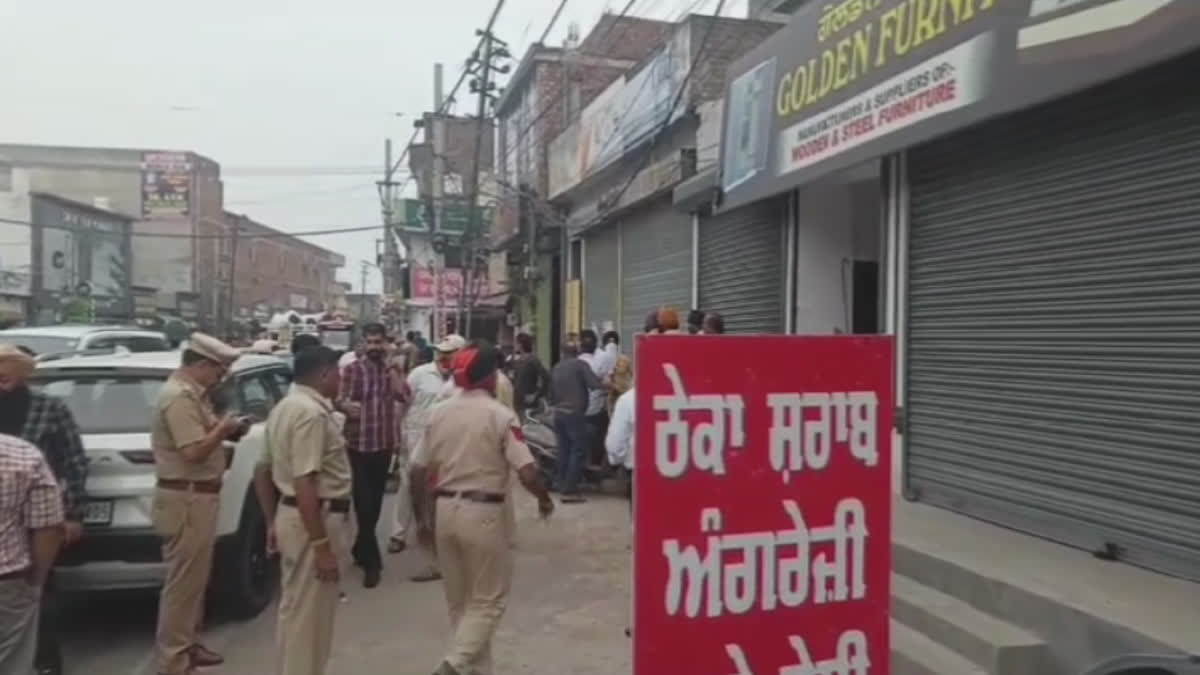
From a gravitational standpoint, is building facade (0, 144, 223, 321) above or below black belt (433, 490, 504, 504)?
above

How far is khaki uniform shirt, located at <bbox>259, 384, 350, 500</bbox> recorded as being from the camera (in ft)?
15.1

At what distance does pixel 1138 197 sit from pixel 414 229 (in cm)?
4167

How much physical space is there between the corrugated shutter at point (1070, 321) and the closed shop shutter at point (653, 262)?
5053 millimetres

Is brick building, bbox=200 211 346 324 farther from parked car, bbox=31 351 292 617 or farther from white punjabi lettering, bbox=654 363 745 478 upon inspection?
white punjabi lettering, bbox=654 363 745 478

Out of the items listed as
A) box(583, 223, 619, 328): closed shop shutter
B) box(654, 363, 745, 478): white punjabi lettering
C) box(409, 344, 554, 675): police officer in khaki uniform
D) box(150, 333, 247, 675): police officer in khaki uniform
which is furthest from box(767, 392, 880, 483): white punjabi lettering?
box(583, 223, 619, 328): closed shop shutter

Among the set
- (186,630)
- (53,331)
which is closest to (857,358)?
(186,630)

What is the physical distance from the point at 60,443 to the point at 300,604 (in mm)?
1430

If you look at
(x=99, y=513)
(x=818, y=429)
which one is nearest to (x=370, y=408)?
(x=99, y=513)

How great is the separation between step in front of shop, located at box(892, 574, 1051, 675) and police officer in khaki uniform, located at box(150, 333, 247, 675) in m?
3.55

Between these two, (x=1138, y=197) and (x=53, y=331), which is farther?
(x=53, y=331)

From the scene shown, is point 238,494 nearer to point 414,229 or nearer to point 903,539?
point 903,539

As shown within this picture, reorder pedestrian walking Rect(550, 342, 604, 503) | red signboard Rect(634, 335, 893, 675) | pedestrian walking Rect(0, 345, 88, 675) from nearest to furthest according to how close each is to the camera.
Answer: red signboard Rect(634, 335, 893, 675)
pedestrian walking Rect(0, 345, 88, 675)
pedestrian walking Rect(550, 342, 604, 503)

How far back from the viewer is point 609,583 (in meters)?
7.27

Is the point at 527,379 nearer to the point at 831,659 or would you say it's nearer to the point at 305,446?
the point at 305,446
